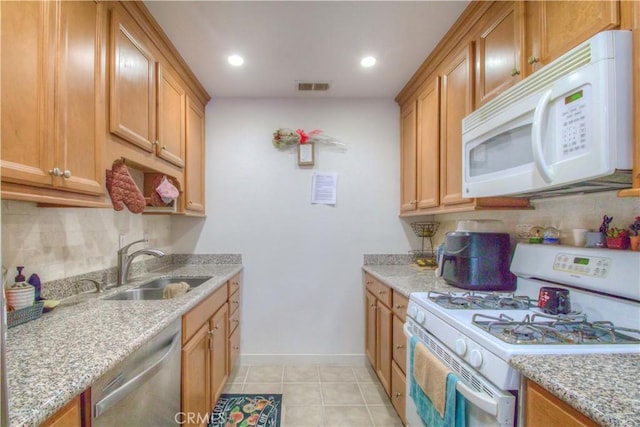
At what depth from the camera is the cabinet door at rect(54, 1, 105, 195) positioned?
1.10 metres

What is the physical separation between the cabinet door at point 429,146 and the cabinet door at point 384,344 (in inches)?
32.2

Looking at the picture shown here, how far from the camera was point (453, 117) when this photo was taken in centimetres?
189

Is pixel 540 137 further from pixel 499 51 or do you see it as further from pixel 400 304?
pixel 400 304

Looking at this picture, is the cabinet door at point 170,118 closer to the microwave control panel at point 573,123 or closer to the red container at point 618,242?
the microwave control panel at point 573,123

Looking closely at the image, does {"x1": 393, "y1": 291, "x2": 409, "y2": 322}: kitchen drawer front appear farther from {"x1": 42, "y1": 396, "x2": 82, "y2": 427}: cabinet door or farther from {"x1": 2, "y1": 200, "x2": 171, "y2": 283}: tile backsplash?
{"x1": 2, "y1": 200, "x2": 171, "y2": 283}: tile backsplash

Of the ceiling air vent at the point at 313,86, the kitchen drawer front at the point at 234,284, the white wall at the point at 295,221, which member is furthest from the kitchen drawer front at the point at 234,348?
the ceiling air vent at the point at 313,86

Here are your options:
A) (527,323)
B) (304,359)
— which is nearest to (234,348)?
(304,359)

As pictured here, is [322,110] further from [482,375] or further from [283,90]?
[482,375]

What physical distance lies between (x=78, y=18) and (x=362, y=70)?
1711 mm

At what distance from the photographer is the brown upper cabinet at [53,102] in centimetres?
92

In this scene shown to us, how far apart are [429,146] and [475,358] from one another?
155 centimetres

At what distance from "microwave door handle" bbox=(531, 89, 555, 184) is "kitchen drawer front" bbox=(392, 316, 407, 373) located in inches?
45.1

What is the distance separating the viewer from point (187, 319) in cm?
147

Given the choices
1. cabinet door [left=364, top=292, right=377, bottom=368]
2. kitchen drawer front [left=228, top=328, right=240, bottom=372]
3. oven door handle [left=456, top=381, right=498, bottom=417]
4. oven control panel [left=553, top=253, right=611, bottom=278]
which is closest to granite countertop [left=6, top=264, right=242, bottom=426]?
kitchen drawer front [left=228, top=328, right=240, bottom=372]
